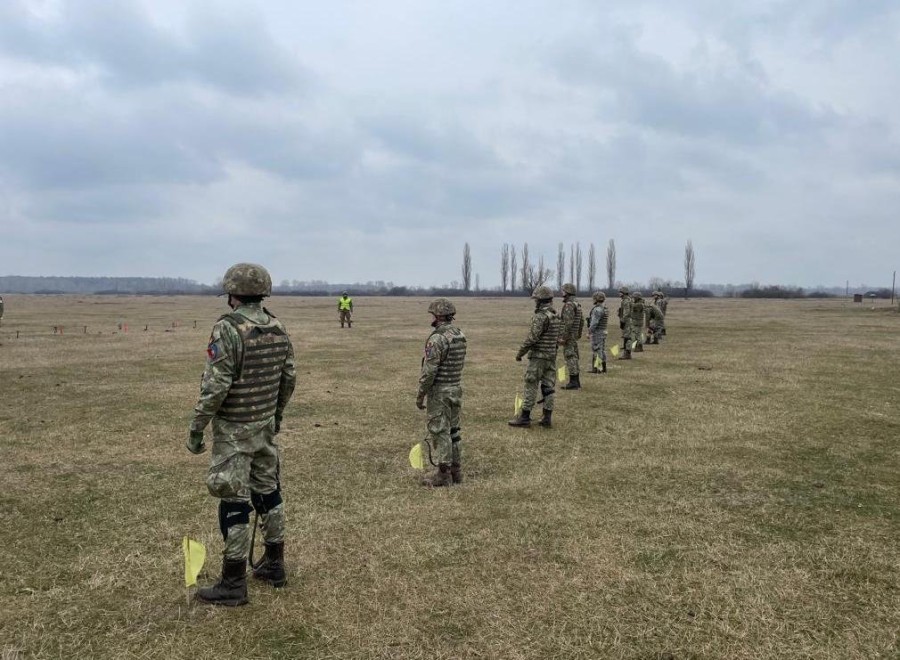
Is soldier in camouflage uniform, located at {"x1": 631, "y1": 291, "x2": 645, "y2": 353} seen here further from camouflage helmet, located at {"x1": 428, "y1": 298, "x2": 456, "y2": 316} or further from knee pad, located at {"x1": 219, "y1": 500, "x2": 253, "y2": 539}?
knee pad, located at {"x1": 219, "y1": 500, "x2": 253, "y2": 539}

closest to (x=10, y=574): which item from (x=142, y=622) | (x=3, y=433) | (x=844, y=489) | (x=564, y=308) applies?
(x=142, y=622)

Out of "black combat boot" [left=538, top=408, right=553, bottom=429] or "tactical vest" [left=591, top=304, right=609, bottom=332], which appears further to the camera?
"tactical vest" [left=591, top=304, right=609, bottom=332]

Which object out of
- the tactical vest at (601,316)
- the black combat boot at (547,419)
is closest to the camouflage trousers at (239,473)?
the black combat boot at (547,419)

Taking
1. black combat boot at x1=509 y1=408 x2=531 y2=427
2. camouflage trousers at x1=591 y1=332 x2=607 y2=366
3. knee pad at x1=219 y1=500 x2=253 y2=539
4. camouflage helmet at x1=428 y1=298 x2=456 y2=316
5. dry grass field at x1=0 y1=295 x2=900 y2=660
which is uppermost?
camouflage helmet at x1=428 y1=298 x2=456 y2=316

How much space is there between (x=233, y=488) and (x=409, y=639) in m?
1.88

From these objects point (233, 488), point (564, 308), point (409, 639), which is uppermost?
point (564, 308)

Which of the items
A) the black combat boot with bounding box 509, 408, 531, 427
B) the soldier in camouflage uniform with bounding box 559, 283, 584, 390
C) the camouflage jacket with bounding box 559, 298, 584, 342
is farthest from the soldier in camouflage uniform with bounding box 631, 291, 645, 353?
the black combat boot with bounding box 509, 408, 531, 427

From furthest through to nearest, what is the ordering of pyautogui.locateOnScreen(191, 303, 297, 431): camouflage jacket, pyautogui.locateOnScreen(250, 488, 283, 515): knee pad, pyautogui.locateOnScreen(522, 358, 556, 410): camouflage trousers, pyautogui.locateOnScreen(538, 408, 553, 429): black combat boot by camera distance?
1. pyautogui.locateOnScreen(538, 408, 553, 429): black combat boot
2. pyautogui.locateOnScreen(522, 358, 556, 410): camouflage trousers
3. pyautogui.locateOnScreen(250, 488, 283, 515): knee pad
4. pyautogui.locateOnScreen(191, 303, 297, 431): camouflage jacket

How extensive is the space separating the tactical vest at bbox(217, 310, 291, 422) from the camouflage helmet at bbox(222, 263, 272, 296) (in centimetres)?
24

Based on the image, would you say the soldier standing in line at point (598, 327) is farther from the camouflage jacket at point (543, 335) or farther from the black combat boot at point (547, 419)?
the black combat boot at point (547, 419)

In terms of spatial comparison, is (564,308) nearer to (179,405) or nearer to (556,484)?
(556,484)

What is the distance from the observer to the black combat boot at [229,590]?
5062 millimetres

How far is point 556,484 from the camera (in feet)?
26.5

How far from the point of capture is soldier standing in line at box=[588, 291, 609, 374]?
55.6 feet
